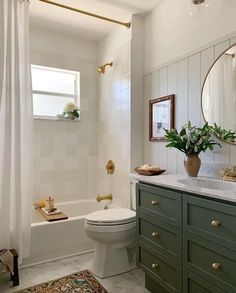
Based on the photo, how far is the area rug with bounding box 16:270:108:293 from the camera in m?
1.91

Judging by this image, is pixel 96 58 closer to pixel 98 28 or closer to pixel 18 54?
pixel 98 28

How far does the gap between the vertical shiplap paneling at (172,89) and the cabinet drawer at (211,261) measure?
0.88 metres

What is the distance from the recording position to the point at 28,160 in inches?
87.1

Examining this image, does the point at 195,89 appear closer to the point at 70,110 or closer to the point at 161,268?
the point at 161,268

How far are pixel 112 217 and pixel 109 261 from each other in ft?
→ 1.24

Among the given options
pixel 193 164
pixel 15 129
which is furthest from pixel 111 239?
pixel 15 129

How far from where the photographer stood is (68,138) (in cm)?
315

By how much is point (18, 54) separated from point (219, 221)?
6.70ft

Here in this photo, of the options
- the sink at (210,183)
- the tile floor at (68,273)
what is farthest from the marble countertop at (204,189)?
the tile floor at (68,273)

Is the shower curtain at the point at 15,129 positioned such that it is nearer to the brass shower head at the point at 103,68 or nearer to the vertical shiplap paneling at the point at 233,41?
the brass shower head at the point at 103,68

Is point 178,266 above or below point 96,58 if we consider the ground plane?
below

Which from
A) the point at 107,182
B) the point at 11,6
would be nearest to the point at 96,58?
the point at 11,6

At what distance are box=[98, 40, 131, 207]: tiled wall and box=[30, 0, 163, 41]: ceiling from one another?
29 centimetres

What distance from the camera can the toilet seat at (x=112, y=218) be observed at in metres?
2.05
